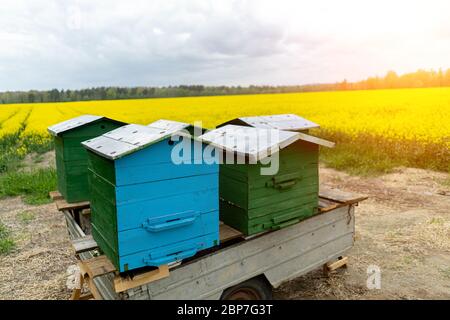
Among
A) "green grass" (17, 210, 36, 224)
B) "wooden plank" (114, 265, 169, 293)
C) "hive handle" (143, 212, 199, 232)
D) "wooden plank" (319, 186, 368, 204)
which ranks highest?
"hive handle" (143, 212, 199, 232)

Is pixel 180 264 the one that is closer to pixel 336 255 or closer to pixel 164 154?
pixel 164 154

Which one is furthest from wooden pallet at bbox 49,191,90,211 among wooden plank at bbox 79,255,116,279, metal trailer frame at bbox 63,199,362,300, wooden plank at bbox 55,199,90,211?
wooden plank at bbox 79,255,116,279

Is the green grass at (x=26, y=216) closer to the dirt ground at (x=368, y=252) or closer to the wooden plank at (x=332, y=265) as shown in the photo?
the dirt ground at (x=368, y=252)

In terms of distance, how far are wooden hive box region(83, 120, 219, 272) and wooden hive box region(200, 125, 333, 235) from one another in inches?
14.3

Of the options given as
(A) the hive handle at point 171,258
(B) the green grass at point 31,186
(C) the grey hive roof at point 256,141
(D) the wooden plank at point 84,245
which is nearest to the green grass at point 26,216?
(B) the green grass at point 31,186

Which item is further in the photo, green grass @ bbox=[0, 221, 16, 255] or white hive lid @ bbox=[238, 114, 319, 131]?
green grass @ bbox=[0, 221, 16, 255]

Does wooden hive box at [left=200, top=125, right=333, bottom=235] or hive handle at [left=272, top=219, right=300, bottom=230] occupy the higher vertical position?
wooden hive box at [left=200, top=125, right=333, bottom=235]

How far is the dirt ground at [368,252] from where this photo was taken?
15.5 feet

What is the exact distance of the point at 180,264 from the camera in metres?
3.20

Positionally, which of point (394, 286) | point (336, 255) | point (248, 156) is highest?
point (248, 156)

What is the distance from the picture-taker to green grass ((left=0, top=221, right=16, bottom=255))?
6156 millimetres

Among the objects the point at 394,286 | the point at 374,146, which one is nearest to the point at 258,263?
the point at 394,286

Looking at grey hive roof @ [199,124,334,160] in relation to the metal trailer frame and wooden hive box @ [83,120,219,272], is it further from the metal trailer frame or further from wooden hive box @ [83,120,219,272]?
the metal trailer frame
